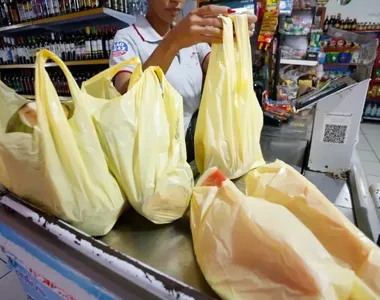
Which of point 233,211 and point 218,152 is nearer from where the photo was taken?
point 233,211

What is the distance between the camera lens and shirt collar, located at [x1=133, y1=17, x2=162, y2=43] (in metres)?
0.90

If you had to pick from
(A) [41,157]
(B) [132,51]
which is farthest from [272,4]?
(A) [41,157]

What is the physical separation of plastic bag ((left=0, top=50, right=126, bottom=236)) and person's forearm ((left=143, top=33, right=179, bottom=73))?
0.31 metres

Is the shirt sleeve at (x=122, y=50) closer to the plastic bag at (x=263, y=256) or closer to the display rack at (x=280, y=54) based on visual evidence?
the plastic bag at (x=263, y=256)

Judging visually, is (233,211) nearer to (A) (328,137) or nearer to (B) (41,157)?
(B) (41,157)

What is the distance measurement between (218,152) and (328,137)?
16.5 inches

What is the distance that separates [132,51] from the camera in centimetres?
87

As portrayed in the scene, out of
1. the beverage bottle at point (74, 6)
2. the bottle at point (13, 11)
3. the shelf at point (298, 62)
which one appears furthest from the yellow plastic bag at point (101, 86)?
the bottle at point (13, 11)

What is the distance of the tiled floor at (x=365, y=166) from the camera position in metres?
1.15

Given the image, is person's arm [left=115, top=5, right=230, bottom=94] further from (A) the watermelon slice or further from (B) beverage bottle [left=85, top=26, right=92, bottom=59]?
(B) beverage bottle [left=85, top=26, right=92, bottom=59]

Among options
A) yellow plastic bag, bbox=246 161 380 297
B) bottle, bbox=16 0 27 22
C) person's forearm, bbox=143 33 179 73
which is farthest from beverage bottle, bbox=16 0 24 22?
yellow plastic bag, bbox=246 161 380 297

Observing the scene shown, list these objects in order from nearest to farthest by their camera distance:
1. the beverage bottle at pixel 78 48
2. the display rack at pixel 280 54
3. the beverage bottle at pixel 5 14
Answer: the display rack at pixel 280 54 < the beverage bottle at pixel 78 48 < the beverage bottle at pixel 5 14

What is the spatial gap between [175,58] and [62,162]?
666 mm

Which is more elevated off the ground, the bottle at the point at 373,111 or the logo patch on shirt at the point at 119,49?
the logo patch on shirt at the point at 119,49
